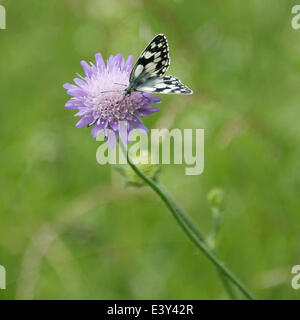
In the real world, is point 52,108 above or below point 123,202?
above

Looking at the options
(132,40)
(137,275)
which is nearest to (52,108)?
(132,40)

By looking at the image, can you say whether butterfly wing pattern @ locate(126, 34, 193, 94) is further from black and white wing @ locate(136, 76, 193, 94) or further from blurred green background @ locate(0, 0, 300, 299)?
blurred green background @ locate(0, 0, 300, 299)

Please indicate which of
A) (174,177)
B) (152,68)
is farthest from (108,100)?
(174,177)

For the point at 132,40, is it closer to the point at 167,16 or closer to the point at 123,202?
the point at 167,16

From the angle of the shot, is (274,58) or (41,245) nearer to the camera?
(41,245)

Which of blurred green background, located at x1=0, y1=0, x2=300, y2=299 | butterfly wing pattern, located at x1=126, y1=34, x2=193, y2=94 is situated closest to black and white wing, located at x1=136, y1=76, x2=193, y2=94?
butterfly wing pattern, located at x1=126, y1=34, x2=193, y2=94

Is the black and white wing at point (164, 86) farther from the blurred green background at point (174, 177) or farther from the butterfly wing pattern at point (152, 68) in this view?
the blurred green background at point (174, 177)
